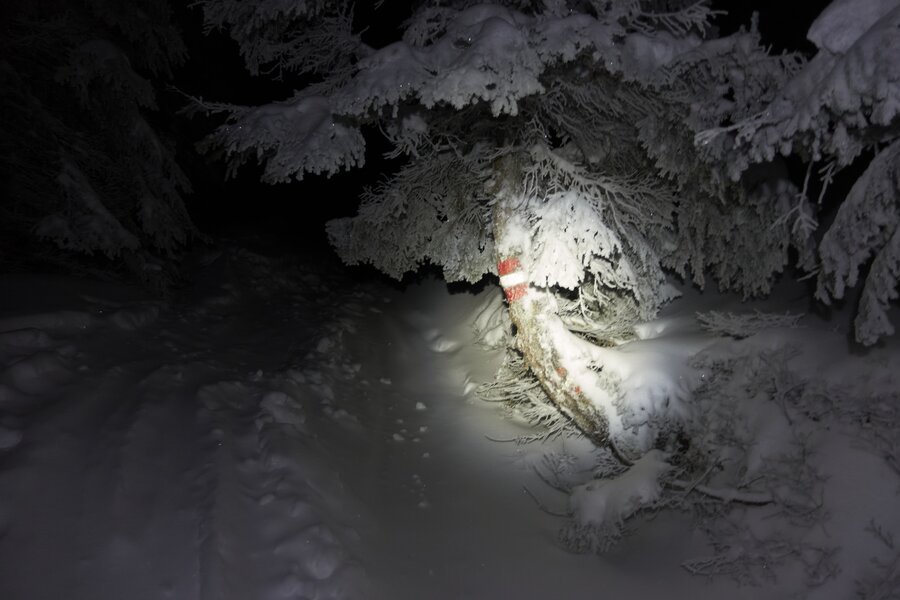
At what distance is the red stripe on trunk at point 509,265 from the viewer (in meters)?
5.46

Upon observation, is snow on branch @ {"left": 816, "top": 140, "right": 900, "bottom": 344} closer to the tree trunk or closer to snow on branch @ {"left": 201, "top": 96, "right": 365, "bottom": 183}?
the tree trunk

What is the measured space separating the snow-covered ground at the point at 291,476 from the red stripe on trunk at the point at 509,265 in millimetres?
1504

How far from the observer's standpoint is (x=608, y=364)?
5230 mm

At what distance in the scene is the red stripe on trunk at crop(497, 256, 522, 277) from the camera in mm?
5465

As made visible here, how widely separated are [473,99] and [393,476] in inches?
135

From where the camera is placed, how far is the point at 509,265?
216 inches

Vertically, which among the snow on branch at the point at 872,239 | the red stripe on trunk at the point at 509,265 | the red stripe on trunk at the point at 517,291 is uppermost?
the snow on branch at the point at 872,239

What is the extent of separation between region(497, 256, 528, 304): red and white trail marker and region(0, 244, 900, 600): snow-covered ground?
1.34 metres

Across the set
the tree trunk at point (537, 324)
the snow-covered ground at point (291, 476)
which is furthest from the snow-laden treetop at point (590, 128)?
the snow-covered ground at point (291, 476)

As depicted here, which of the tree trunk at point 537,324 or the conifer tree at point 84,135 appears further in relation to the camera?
the conifer tree at point 84,135

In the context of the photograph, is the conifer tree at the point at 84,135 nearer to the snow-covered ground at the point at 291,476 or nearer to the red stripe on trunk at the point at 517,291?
the snow-covered ground at the point at 291,476

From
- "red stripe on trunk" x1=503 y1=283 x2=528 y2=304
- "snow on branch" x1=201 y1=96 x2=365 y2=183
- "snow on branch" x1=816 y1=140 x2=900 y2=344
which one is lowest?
"red stripe on trunk" x1=503 y1=283 x2=528 y2=304

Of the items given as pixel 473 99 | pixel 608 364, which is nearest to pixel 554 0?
A: pixel 473 99

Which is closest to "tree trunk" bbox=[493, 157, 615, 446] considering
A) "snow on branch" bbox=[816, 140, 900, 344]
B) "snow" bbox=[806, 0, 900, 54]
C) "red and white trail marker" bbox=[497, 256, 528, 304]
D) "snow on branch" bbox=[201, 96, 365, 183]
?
"red and white trail marker" bbox=[497, 256, 528, 304]
